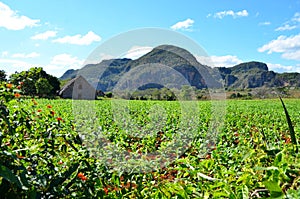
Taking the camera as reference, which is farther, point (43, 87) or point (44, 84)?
point (44, 84)

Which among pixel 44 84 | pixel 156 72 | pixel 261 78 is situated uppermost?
pixel 261 78

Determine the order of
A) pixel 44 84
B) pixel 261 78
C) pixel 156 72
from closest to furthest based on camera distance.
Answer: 1. pixel 156 72
2. pixel 44 84
3. pixel 261 78

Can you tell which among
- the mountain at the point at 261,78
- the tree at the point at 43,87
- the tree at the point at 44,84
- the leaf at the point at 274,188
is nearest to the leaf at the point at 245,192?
the leaf at the point at 274,188

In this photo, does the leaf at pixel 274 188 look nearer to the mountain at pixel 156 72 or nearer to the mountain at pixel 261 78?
the mountain at pixel 156 72

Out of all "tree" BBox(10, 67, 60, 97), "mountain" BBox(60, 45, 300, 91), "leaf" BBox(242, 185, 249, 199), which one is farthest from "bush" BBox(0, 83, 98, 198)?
"tree" BBox(10, 67, 60, 97)

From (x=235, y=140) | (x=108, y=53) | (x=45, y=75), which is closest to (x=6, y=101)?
(x=108, y=53)

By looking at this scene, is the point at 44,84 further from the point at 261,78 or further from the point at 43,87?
the point at 261,78

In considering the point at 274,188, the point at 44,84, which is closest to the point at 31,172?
the point at 274,188

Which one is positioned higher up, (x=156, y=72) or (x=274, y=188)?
(x=156, y=72)

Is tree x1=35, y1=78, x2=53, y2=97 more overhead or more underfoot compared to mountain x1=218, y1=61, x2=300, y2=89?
more underfoot

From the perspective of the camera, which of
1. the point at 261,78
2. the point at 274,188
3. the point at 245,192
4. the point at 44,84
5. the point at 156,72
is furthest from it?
the point at 261,78

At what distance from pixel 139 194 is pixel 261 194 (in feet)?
2.33

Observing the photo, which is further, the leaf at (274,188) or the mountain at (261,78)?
the mountain at (261,78)

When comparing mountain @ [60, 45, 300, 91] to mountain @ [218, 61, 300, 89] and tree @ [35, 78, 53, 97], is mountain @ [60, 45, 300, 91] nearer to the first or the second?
tree @ [35, 78, 53, 97]
